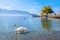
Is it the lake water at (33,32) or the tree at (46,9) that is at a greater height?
the tree at (46,9)

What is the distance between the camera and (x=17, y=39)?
10648mm

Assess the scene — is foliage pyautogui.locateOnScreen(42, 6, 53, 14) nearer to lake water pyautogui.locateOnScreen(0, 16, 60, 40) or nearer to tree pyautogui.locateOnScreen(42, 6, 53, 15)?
tree pyautogui.locateOnScreen(42, 6, 53, 15)

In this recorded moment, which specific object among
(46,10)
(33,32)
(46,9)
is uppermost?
(46,9)

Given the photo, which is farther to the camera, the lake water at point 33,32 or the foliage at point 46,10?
the foliage at point 46,10

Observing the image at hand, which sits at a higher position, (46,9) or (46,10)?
(46,9)

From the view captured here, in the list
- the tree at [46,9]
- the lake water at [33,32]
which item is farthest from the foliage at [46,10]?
the lake water at [33,32]

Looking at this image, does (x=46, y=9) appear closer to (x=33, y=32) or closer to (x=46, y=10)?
(x=46, y=10)

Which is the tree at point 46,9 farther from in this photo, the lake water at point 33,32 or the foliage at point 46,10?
the lake water at point 33,32

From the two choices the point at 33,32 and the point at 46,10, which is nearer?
the point at 33,32

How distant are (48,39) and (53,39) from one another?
30 centimetres

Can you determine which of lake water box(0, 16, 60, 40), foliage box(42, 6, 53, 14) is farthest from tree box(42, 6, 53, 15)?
lake water box(0, 16, 60, 40)

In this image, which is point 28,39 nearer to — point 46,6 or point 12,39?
point 12,39

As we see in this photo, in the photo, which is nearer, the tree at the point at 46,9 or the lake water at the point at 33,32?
the lake water at the point at 33,32

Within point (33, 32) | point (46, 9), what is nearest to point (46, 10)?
point (46, 9)
